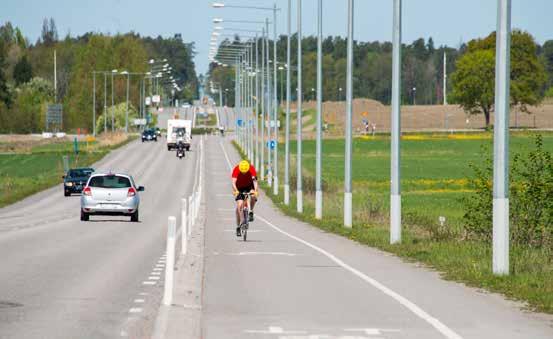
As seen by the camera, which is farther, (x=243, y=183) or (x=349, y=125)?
(x=349, y=125)

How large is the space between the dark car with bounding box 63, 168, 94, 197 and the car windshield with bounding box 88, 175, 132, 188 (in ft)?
105

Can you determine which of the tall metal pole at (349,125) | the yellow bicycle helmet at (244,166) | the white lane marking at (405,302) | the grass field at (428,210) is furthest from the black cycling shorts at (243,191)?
the tall metal pole at (349,125)

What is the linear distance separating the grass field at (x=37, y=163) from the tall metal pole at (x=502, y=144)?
5066 cm

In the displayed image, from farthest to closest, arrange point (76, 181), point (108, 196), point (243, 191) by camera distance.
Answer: point (76, 181) < point (108, 196) < point (243, 191)

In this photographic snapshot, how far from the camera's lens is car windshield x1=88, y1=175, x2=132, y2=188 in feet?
152

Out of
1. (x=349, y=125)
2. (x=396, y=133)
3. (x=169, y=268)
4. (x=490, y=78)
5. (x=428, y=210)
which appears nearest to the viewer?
(x=169, y=268)

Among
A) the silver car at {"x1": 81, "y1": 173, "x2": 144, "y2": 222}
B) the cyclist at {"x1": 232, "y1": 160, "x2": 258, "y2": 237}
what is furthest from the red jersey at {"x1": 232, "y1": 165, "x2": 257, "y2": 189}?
the silver car at {"x1": 81, "y1": 173, "x2": 144, "y2": 222}

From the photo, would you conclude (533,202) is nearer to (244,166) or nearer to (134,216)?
(244,166)

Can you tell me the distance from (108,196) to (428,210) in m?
14.5

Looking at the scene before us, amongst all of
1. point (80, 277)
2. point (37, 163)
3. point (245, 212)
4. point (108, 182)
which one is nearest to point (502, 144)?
point (80, 277)

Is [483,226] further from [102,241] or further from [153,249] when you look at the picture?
[102,241]

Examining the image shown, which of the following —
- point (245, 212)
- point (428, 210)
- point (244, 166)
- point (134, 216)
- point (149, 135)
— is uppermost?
point (149, 135)

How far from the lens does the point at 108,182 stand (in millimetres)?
47625

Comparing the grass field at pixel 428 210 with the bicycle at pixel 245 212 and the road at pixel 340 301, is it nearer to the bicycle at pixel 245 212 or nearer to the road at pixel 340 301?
the road at pixel 340 301
